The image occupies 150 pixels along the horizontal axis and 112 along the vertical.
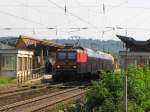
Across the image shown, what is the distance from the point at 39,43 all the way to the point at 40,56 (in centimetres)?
226

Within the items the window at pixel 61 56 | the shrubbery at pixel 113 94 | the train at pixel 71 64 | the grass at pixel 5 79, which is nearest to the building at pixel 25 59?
the grass at pixel 5 79

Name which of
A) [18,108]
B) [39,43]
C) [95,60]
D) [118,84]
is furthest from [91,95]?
[39,43]

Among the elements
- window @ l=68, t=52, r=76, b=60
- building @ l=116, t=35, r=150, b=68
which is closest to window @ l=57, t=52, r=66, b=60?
window @ l=68, t=52, r=76, b=60

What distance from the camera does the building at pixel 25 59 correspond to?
51.3 meters

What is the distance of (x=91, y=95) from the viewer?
1830 centimetres

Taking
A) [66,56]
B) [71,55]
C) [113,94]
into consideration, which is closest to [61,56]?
[66,56]

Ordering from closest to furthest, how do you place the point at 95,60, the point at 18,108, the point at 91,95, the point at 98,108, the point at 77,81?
1. the point at 98,108
2. the point at 91,95
3. the point at 18,108
4. the point at 77,81
5. the point at 95,60

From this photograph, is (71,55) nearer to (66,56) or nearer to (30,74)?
(66,56)

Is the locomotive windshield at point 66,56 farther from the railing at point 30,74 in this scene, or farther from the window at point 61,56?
the railing at point 30,74

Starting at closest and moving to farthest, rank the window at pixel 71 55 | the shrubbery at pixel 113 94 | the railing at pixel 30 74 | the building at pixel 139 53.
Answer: the shrubbery at pixel 113 94
the building at pixel 139 53
the window at pixel 71 55
the railing at pixel 30 74

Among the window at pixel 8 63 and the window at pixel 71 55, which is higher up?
the window at pixel 71 55

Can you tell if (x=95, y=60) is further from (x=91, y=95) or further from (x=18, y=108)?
(x=91, y=95)

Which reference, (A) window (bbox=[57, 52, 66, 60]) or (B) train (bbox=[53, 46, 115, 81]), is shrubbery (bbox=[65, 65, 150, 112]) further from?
(A) window (bbox=[57, 52, 66, 60])

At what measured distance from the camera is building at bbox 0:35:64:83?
168 ft
